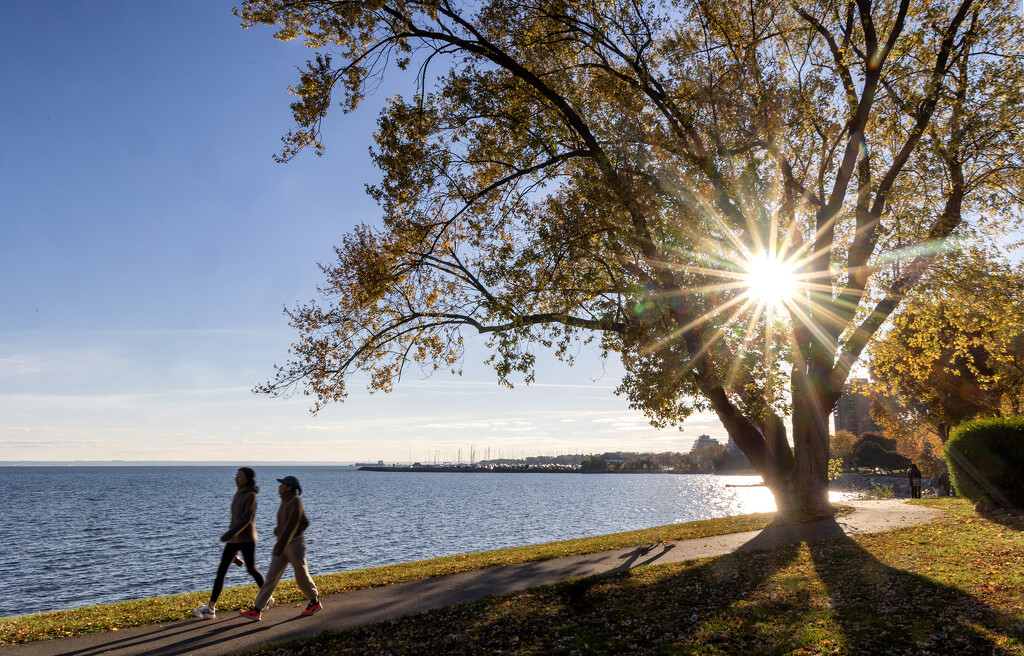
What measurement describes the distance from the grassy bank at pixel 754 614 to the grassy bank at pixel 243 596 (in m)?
3.27

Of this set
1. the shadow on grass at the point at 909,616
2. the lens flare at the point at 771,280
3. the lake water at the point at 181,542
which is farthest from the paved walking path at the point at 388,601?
the lake water at the point at 181,542

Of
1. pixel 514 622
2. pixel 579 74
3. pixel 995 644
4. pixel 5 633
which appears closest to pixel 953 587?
pixel 995 644

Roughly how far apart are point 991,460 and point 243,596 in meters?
18.2

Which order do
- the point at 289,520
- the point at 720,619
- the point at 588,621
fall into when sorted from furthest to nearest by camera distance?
the point at 289,520 → the point at 588,621 → the point at 720,619

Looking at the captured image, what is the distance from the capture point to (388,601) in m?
9.96

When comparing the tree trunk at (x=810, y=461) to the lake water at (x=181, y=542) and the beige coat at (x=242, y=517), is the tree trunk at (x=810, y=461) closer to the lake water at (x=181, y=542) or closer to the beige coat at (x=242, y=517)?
the beige coat at (x=242, y=517)

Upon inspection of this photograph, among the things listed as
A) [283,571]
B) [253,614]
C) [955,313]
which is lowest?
[253,614]

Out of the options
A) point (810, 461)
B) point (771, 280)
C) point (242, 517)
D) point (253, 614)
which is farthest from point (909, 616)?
point (771, 280)

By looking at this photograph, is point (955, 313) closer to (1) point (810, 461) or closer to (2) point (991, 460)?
(2) point (991, 460)

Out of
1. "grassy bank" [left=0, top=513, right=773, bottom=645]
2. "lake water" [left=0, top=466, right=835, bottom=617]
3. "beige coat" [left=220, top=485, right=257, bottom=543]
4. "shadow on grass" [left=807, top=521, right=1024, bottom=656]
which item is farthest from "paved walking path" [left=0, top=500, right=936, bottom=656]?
"lake water" [left=0, top=466, right=835, bottom=617]

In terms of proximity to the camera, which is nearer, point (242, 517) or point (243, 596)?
point (242, 517)

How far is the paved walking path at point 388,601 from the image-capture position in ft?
25.3

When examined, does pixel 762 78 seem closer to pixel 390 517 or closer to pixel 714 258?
pixel 714 258

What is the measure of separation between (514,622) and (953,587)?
604 cm
